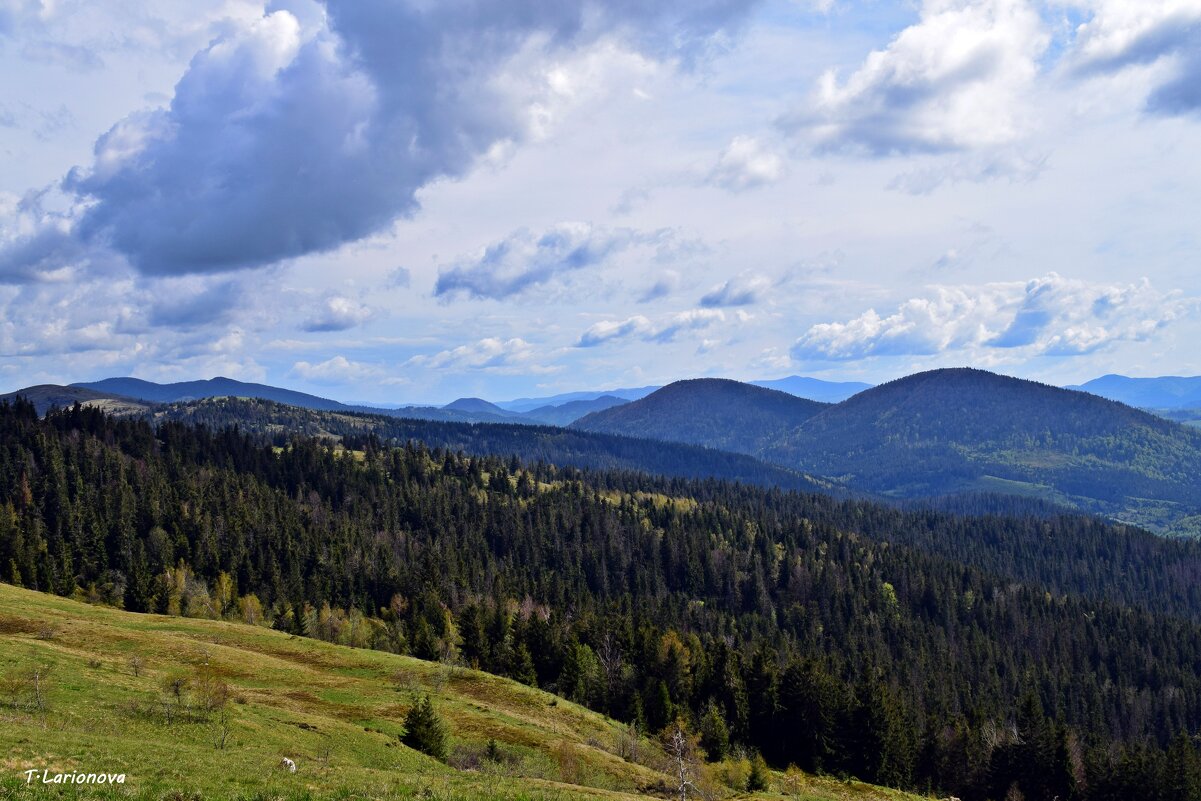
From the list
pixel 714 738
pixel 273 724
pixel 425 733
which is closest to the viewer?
pixel 273 724

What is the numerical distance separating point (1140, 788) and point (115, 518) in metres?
196

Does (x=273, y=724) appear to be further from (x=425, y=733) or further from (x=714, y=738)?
(x=714, y=738)

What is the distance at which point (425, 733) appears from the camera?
64688 mm

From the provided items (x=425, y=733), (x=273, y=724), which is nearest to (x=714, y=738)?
(x=425, y=733)

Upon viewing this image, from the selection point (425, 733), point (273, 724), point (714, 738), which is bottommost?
point (714, 738)

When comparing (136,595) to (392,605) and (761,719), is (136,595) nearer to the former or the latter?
(392,605)

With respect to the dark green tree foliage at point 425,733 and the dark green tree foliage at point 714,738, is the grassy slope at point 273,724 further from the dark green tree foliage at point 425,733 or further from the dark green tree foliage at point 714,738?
the dark green tree foliage at point 714,738

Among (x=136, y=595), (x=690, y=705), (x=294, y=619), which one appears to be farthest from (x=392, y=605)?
(x=690, y=705)

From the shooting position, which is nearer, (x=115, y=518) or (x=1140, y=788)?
(x=1140, y=788)

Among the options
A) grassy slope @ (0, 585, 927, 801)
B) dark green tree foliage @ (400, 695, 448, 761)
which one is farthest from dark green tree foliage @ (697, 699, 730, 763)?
dark green tree foliage @ (400, 695, 448, 761)

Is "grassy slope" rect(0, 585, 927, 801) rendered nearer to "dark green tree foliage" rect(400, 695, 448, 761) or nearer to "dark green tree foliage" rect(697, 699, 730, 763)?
"dark green tree foliage" rect(400, 695, 448, 761)

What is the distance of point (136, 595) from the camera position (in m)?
132

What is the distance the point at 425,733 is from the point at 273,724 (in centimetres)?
1262

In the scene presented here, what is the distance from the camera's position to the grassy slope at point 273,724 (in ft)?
111
